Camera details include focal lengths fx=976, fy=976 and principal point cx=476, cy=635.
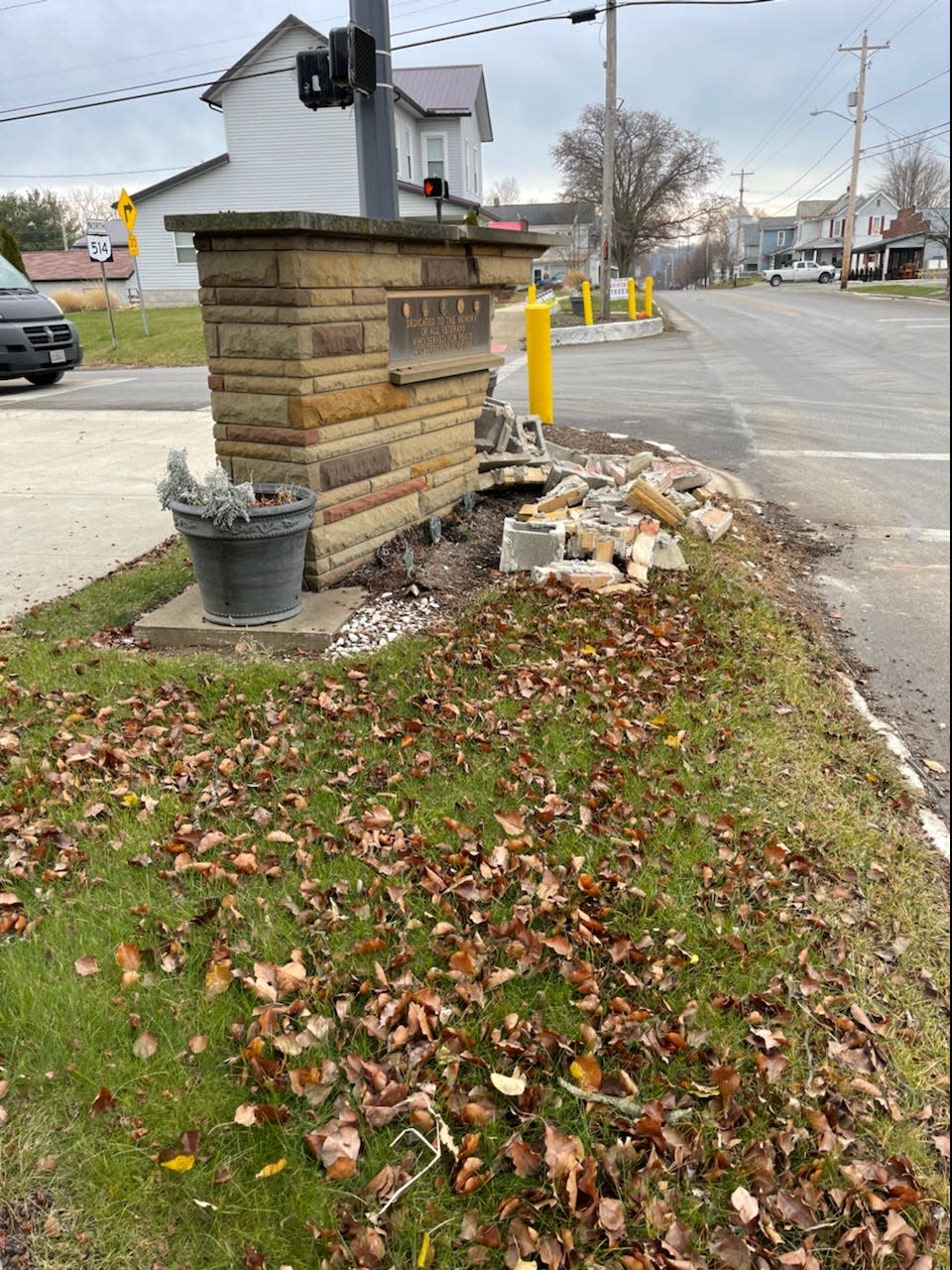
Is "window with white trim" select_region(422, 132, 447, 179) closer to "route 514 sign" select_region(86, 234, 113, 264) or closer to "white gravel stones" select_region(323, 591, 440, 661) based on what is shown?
"route 514 sign" select_region(86, 234, 113, 264)

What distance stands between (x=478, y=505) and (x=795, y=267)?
77.1m

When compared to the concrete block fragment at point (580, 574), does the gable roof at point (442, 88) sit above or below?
above

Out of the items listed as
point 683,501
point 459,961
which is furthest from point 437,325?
point 459,961

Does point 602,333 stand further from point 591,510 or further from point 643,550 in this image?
point 643,550

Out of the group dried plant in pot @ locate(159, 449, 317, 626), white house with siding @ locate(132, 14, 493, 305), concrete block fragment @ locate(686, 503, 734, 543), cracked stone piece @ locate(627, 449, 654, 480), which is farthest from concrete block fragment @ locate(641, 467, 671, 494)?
white house with siding @ locate(132, 14, 493, 305)

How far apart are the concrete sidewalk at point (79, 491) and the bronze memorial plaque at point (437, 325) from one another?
2444mm

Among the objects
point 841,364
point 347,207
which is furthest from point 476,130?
point 841,364

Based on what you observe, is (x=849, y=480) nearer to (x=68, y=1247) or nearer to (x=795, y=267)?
(x=68, y=1247)

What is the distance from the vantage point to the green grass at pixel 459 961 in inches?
88.2

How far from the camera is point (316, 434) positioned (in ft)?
17.9

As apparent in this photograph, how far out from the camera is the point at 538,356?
10.2 meters

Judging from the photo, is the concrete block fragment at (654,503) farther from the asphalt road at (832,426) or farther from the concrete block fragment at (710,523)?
the asphalt road at (832,426)

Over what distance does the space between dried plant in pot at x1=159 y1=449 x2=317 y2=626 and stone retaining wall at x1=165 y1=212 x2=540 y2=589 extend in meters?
0.31

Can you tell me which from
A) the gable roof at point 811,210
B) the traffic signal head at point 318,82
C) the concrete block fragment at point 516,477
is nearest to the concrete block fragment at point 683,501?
the concrete block fragment at point 516,477
